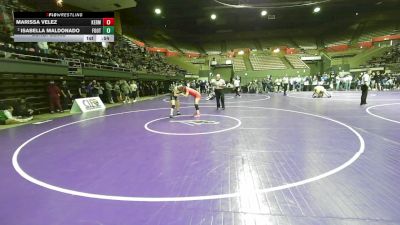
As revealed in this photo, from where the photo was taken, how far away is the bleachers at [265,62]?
45094 mm

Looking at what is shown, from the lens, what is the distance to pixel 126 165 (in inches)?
195

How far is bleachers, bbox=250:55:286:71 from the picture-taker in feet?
148

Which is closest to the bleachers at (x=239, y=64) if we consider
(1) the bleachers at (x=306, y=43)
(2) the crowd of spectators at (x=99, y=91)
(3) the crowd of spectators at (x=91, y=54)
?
(3) the crowd of spectators at (x=91, y=54)

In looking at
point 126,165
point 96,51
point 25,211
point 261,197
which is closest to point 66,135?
point 126,165

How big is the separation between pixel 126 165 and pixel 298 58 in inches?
1732

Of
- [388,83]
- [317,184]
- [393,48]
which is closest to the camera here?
[317,184]

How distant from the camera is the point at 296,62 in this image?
145 ft

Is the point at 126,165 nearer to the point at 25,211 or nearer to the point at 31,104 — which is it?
the point at 25,211

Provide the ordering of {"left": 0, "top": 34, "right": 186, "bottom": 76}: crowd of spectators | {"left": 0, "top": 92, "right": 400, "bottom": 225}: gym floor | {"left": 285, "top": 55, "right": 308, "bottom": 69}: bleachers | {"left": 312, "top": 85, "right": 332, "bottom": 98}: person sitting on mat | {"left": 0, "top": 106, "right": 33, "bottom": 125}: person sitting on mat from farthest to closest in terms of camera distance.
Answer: {"left": 285, "top": 55, "right": 308, "bottom": 69}: bleachers
{"left": 312, "top": 85, "right": 332, "bottom": 98}: person sitting on mat
{"left": 0, "top": 34, "right": 186, "bottom": 76}: crowd of spectators
{"left": 0, "top": 106, "right": 33, "bottom": 125}: person sitting on mat
{"left": 0, "top": 92, "right": 400, "bottom": 225}: gym floor

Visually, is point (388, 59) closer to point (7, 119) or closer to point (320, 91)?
point (320, 91)

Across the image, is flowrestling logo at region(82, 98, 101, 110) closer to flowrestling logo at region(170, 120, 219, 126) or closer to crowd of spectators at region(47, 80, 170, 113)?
crowd of spectators at region(47, 80, 170, 113)

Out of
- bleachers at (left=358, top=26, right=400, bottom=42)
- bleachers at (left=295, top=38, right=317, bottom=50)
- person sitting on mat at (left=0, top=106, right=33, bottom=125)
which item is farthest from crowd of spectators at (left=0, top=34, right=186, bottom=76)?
bleachers at (left=358, top=26, right=400, bottom=42)

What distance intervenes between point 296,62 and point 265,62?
5.02 m

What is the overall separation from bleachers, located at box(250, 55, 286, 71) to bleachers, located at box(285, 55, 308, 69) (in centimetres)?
141
